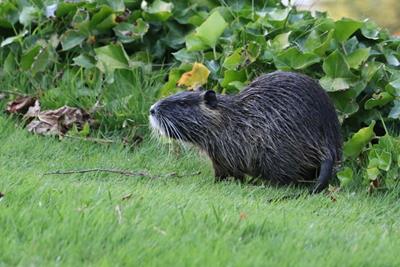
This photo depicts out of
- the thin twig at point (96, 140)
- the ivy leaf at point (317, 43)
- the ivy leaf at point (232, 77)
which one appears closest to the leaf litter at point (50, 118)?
the thin twig at point (96, 140)

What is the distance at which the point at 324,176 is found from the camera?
5.15 meters

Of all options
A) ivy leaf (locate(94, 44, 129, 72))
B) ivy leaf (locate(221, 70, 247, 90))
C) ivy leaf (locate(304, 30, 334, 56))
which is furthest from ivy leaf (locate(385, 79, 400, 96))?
ivy leaf (locate(94, 44, 129, 72))

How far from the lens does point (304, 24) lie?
20.4 ft

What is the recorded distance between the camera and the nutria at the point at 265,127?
17.2 feet

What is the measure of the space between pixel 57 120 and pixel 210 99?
1227 millimetres

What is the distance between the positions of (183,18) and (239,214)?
9.67ft

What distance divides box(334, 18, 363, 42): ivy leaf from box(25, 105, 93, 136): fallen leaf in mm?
1764

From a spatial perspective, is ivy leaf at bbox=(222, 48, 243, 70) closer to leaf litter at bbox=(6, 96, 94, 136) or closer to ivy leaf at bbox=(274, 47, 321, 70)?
ivy leaf at bbox=(274, 47, 321, 70)

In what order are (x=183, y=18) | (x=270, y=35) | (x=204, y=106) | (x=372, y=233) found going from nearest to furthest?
(x=372, y=233) < (x=204, y=106) < (x=270, y=35) < (x=183, y=18)

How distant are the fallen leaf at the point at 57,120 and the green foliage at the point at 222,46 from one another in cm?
31

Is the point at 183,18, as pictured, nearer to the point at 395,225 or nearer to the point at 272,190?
the point at 272,190

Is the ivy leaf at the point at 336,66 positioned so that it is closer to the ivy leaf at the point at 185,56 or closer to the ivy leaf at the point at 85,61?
the ivy leaf at the point at 185,56

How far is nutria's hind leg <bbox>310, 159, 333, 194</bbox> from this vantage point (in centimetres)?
509

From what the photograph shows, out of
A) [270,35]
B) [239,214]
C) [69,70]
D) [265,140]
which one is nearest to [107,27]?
[69,70]
